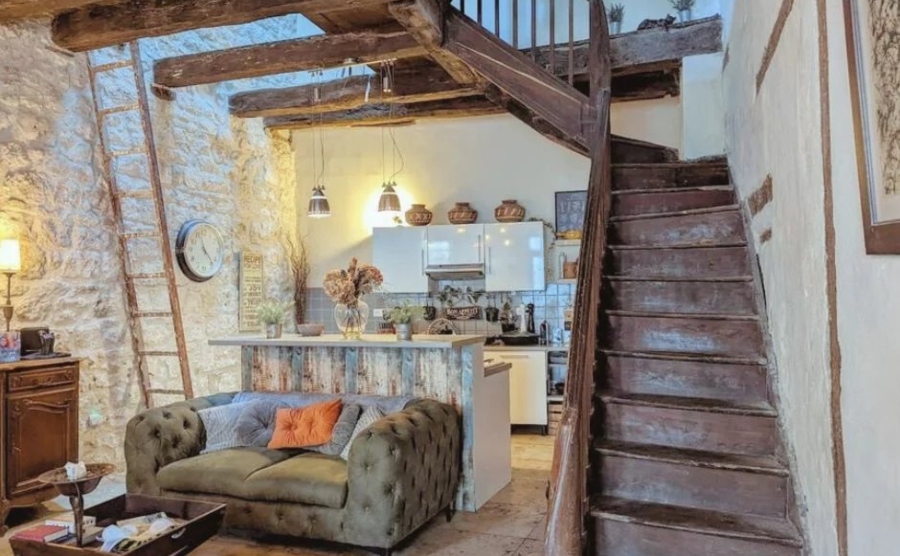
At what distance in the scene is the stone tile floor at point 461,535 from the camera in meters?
3.61

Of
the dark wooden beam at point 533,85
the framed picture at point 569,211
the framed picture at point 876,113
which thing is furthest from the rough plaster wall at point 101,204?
the framed picture at point 876,113

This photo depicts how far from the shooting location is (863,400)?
1.55 metres

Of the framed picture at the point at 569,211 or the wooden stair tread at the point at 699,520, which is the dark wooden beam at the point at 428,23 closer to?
the framed picture at the point at 569,211

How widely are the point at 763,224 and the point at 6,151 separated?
191 inches

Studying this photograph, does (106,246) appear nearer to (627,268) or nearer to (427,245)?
(427,245)

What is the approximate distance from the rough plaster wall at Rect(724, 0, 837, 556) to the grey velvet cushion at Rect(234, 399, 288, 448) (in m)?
3.10

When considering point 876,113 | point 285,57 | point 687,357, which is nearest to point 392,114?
point 285,57

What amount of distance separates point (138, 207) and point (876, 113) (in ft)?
18.2

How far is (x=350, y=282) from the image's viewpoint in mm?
4406

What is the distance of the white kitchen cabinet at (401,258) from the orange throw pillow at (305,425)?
2.90 m

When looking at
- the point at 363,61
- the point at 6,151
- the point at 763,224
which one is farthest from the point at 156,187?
the point at 763,224

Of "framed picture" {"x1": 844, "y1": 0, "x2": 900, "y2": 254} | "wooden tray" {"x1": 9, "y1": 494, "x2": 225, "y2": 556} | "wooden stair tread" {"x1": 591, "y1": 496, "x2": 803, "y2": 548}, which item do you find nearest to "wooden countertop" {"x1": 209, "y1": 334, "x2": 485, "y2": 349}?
"wooden tray" {"x1": 9, "y1": 494, "x2": 225, "y2": 556}

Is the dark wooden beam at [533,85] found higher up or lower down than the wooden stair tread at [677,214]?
higher up

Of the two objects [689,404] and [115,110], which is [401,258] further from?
[689,404]
